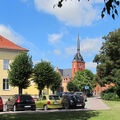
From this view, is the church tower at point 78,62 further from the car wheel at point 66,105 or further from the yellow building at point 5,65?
the car wheel at point 66,105

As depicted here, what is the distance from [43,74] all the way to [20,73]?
4291mm

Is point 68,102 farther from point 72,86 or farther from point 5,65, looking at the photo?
point 72,86

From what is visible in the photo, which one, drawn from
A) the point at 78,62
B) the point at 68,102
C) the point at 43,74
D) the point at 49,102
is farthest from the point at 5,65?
the point at 78,62

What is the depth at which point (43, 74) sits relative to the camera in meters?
38.8

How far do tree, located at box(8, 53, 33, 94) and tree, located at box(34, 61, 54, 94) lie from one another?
188 centimetres

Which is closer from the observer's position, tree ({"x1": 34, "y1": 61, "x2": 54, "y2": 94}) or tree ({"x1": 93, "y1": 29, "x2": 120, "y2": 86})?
tree ({"x1": 34, "y1": 61, "x2": 54, "y2": 94})

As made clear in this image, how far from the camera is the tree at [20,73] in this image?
35906 mm

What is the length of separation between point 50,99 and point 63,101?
186 centimetres

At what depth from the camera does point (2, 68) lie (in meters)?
46.0

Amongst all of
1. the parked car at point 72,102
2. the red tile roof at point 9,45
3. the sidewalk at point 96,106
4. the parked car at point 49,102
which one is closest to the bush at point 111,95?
the sidewalk at point 96,106

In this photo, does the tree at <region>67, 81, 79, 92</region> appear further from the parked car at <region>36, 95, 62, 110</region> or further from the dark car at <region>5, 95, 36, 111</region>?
the dark car at <region>5, 95, 36, 111</region>

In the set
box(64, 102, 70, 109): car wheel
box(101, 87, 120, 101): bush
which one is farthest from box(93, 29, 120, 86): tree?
box(64, 102, 70, 109): car wheel

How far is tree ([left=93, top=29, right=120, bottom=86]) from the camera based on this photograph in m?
42.6

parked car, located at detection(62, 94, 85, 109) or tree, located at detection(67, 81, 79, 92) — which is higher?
tree, located at detection(67, 81, 79, 92)
